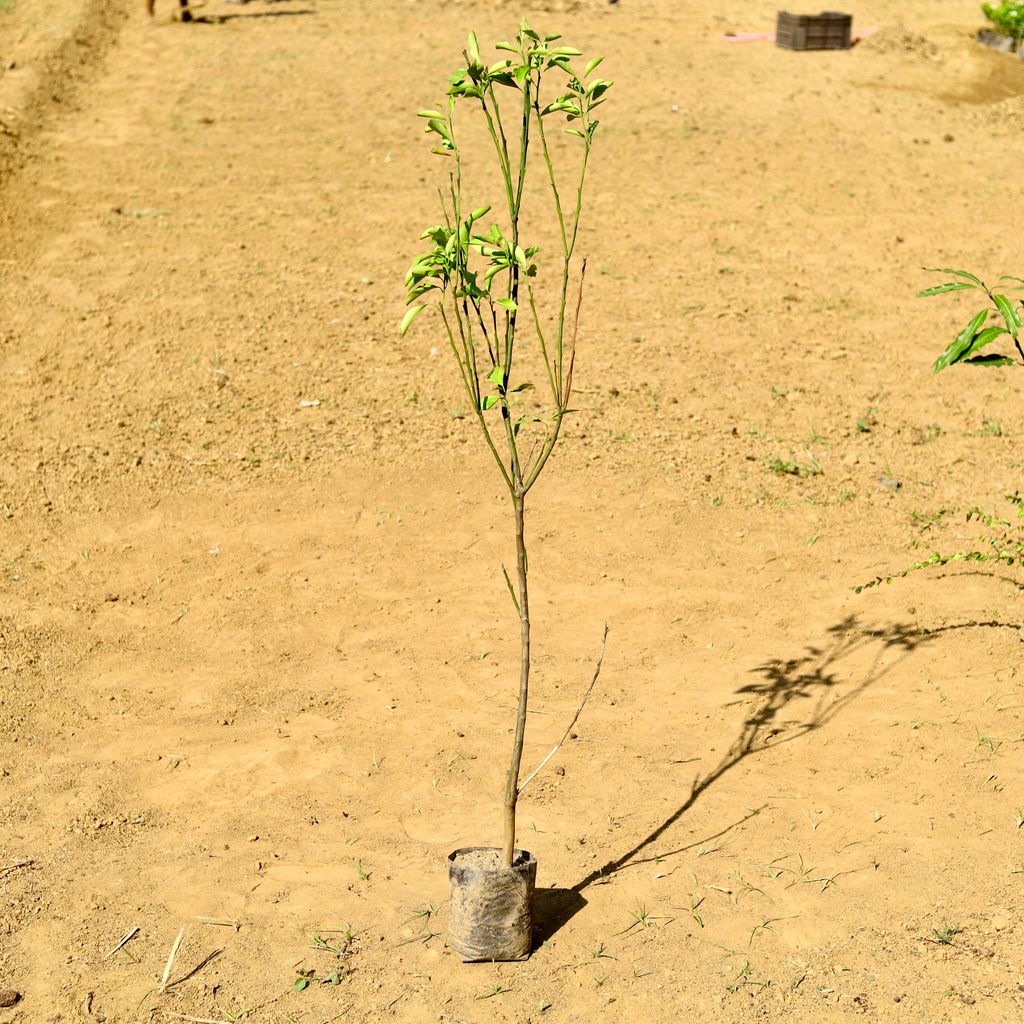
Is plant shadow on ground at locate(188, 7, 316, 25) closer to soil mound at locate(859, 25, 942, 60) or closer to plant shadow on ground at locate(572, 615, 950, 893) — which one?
soil mound at locate(859, 25, 942, 60)

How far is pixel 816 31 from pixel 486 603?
33.7 ft

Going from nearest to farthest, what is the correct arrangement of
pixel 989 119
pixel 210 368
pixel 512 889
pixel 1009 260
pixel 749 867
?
1. pixel 512 889
2. pixel 749 867
3. pixel 210 368
4. pixel 1009 260
5. pixel 989 119

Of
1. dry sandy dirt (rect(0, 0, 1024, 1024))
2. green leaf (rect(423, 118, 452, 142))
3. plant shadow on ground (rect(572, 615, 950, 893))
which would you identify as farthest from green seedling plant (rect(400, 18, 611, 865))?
plant shadow on ground (rect(572, 615, 950, 893))

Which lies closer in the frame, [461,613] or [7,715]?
[7,715]

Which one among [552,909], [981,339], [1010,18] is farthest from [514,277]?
[1010,18]

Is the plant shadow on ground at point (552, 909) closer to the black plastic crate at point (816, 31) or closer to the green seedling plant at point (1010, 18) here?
the black plastic crate at point (816, 31)

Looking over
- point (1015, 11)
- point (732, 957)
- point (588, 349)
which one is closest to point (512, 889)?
point (732, 957)

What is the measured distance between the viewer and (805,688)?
4578 mm

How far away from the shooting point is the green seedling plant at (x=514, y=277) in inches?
113

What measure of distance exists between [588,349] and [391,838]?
12.3 feet

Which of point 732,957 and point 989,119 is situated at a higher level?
point 989,119

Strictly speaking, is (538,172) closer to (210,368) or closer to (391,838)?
(210,368)

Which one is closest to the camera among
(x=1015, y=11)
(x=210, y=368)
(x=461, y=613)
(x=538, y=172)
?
(x=461, y=613)

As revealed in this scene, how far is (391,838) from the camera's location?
392 centimetres
